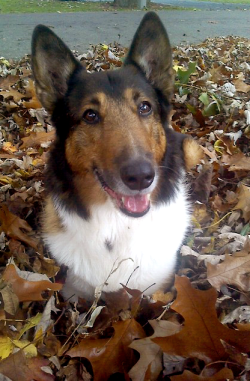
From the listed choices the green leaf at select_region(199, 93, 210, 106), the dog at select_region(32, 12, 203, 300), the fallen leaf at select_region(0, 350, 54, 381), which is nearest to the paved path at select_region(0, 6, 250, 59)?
the green leaf at select_region(199, 93, 210, 106)

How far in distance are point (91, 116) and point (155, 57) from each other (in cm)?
78

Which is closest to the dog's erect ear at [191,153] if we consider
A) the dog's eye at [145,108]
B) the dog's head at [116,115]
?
the dog's head at [116,115]

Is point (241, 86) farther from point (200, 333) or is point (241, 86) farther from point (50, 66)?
point (200, 333)

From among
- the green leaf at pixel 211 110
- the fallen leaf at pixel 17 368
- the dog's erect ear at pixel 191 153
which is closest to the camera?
the fallen leaf at pixel 17 368

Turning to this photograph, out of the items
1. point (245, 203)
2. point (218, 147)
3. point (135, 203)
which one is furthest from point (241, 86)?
point (135, 203)

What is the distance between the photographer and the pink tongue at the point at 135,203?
9.04ft

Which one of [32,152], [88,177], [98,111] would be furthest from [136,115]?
[32,152]

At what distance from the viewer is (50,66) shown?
308 cm

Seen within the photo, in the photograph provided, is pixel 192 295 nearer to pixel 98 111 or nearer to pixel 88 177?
pixel 88 177

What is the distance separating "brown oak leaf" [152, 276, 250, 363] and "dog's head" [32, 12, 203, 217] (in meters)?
0.76

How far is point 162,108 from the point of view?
126 inches

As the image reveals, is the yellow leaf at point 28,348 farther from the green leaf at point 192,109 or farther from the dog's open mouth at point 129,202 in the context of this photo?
the green leaf at point 192,109

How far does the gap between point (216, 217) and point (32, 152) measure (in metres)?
2.33

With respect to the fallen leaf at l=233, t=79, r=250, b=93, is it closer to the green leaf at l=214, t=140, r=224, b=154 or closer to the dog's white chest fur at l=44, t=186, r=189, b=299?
the green leaf at l=214, t=140, r=224, b=154
